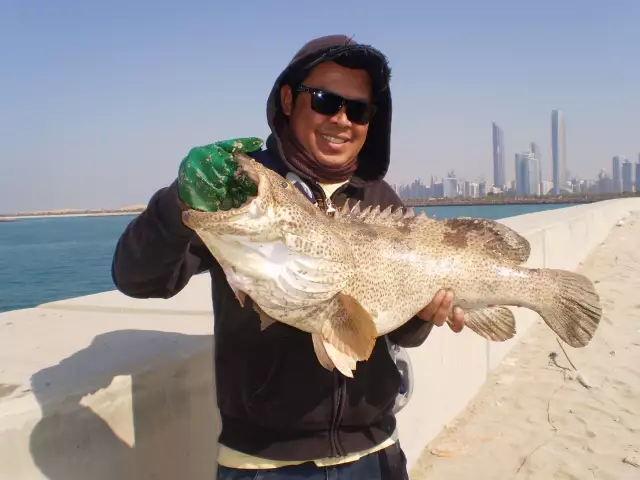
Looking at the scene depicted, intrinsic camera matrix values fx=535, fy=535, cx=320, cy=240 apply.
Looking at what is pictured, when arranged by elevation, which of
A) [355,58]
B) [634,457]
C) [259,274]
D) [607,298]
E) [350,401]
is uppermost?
[355,58]

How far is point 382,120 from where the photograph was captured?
303cm

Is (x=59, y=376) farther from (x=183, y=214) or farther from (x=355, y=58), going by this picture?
(x=355, y=58)

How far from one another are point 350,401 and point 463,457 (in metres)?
2.92

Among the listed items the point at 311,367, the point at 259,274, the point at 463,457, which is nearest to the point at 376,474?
the point at 311,367

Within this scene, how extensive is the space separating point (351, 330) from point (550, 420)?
164 inches

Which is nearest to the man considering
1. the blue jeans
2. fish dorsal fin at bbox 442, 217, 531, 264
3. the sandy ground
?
the blue jeans

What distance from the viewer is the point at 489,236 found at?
290cm

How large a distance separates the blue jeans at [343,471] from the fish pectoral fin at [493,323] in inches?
33.2

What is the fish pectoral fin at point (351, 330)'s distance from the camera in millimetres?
2066

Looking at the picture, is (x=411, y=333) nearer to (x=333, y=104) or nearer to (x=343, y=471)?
(x=343, y=471)

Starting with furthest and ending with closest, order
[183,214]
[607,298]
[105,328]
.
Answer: [607,298] < [105,328] < [183,214]

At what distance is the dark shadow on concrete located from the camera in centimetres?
191

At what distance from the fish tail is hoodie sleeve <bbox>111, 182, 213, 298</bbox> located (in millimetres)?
1960

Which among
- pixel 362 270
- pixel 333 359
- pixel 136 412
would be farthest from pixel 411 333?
pixel 136 412
